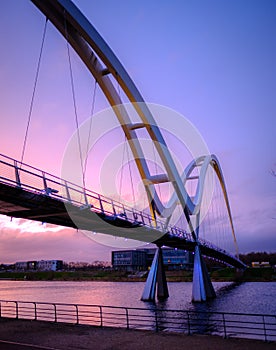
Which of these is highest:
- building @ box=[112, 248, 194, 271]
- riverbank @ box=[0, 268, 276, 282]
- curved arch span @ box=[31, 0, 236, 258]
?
curved arch span @ box=[31, 0, 236, 258]

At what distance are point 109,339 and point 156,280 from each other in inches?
1107

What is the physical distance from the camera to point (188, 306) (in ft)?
116

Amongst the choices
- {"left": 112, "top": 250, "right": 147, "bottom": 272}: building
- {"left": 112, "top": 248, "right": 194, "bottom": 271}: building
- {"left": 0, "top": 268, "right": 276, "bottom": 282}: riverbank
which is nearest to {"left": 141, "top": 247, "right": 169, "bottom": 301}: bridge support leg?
{"left": 0, "top": 268, "right": 276, "bottom": 282}: riverbank

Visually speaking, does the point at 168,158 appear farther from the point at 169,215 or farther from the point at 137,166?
the point at 169,215

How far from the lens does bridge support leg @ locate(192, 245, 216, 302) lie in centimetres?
3885

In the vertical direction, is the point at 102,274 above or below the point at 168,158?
below

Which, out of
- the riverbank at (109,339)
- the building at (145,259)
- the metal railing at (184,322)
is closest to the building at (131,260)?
the building at (145,259)

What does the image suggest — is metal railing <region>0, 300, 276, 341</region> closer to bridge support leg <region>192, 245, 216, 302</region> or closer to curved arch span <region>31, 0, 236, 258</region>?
bridge support leg <region>192, 245, 216, 302</region>

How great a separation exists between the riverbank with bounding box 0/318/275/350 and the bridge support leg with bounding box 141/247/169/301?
2369 centimetres

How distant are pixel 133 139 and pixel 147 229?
26.3 ft

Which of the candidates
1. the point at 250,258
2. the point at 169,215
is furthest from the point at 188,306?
the point at 250,258

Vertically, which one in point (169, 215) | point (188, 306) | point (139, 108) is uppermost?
point (139, 108)

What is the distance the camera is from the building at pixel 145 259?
12706 centimetres

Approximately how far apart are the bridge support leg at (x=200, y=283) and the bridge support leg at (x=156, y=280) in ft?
12.6
